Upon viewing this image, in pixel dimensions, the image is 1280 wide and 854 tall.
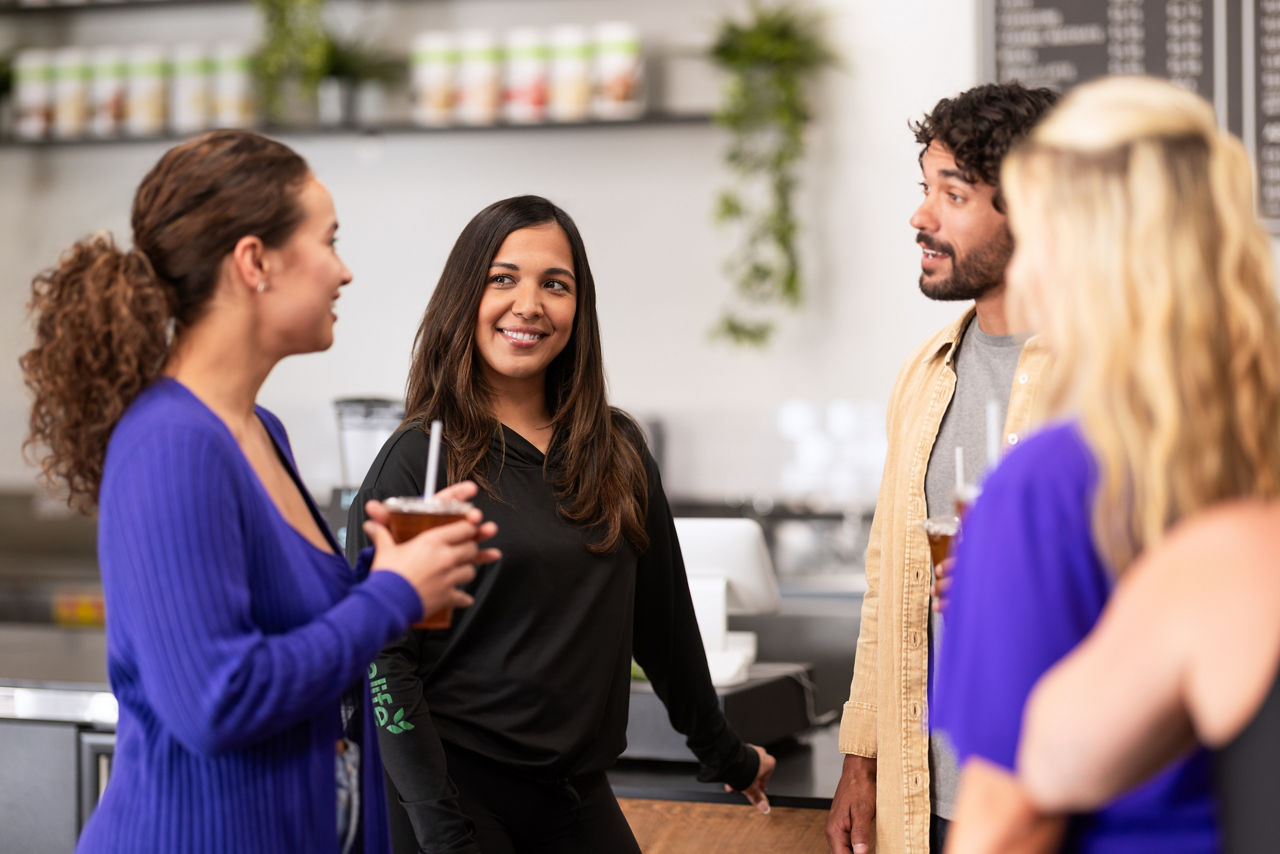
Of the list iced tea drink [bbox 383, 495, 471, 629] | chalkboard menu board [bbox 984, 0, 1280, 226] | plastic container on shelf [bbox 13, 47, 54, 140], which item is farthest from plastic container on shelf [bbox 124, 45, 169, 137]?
iced tea drink [bbox 383, 495, 471, 629]

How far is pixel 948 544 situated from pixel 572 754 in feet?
2.00

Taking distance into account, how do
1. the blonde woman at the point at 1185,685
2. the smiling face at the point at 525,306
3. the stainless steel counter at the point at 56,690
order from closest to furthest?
the blonde woman at the point at 1185,685 < the smiling face at the point at 525,306 < the stainless steel counter at the point at 56,690

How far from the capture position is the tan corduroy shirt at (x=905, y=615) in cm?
165

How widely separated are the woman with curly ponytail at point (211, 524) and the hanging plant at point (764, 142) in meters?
2.50

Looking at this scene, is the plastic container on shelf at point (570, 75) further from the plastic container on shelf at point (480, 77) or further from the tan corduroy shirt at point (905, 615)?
the tan corduroy shirt at point (905, 615)

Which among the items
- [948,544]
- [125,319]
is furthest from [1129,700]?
[125,319]

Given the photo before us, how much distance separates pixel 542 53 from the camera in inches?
148

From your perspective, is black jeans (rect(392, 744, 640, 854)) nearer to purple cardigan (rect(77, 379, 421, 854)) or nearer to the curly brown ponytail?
purple cardigan (rect(77, 379, 421, 854))

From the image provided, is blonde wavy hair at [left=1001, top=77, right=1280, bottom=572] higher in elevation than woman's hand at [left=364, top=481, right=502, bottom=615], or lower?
higher

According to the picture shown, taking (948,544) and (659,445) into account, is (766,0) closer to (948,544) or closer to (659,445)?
(659,445)

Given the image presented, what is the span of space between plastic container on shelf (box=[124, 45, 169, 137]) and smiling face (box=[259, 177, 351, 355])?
3.05 meters

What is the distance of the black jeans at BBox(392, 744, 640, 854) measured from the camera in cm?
161

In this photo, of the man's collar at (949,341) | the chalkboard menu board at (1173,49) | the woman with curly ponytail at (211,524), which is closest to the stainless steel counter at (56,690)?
the woman with curly ponytail at (211,524)

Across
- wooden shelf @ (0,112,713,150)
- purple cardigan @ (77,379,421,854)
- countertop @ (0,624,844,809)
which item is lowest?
countertop @ (0,624,844,809)
